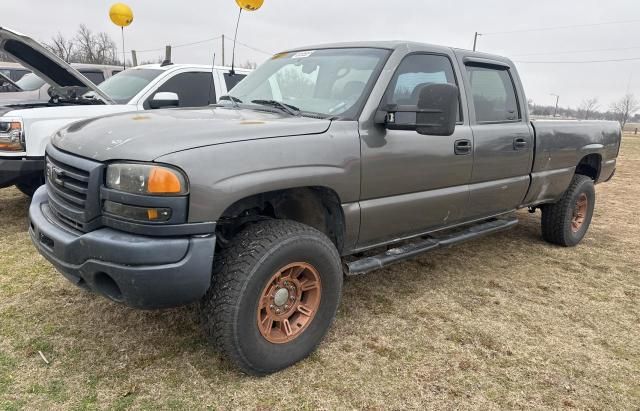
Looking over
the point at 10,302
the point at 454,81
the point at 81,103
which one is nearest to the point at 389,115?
the point at 454,81

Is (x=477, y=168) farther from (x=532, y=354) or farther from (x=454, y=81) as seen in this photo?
(x=532, y=354)

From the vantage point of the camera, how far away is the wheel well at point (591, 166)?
17.2 feet

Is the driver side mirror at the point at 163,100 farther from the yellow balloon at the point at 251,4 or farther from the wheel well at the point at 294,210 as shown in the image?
the wheel well at the point at 294,210

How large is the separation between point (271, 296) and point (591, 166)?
4419mm

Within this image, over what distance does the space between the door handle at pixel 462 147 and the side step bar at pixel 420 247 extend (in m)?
0.68

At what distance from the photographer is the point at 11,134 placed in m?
4.48

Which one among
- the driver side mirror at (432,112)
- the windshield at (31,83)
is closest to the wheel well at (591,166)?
the driver side mirror at (432,112)

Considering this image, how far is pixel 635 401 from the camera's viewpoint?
2.56m

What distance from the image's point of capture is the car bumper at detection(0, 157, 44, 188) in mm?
4434

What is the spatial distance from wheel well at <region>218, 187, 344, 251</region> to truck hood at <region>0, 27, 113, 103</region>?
3.04m

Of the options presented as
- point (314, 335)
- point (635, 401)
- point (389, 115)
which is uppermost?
point (389, 115)

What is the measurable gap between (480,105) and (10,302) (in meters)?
3.77

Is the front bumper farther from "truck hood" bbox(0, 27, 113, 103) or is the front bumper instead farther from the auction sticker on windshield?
"truck hood" bbox(0, 27, 113, 103)

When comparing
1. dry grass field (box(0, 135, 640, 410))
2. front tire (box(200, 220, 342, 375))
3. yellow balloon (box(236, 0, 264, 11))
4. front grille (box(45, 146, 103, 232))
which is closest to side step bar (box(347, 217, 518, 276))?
front tire (box(200, 220, 342, 375))
